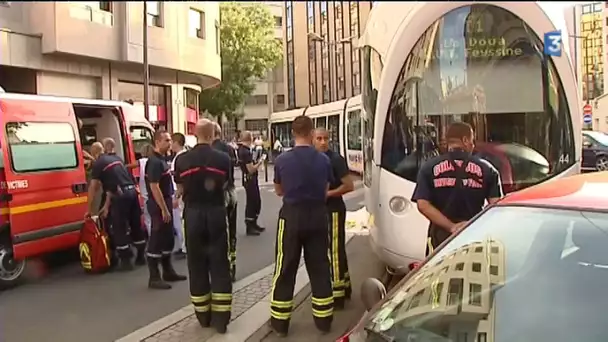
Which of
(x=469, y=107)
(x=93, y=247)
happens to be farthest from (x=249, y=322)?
(x=93, y=247)

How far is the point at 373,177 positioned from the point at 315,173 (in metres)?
1.66

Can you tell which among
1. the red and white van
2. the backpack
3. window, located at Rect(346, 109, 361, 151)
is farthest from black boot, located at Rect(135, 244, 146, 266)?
window, located at Rect(346, 109, 361, 151)

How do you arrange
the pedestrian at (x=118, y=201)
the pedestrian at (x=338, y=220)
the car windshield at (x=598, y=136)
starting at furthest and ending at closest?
the car windshield at (x=598, y=136), the pedestrian at (x=118, y=201), the pedestrian at (x=338, y=220)

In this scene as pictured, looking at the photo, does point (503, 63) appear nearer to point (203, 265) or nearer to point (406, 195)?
point (406, 195)

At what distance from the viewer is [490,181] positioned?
4.90 meters

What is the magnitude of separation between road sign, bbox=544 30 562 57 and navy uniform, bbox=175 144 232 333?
10.3 ft

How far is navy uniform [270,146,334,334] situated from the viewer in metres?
5.34

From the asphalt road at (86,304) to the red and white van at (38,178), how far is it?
1.58 ft

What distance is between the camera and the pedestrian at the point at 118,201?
334 inches

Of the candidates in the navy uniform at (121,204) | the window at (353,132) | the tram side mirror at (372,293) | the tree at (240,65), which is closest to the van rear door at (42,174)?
the navy uniform at (121,204)

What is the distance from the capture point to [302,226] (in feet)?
17.5

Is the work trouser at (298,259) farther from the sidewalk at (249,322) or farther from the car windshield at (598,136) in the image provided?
the car windshield at (598,136)

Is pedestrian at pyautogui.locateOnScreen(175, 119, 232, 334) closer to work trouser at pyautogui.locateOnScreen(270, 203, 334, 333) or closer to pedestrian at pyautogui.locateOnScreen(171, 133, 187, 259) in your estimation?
work trouser at pyautogui.locateOnScreen(270, 203, 334, 333)

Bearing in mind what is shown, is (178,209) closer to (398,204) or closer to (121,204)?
(121,204)
